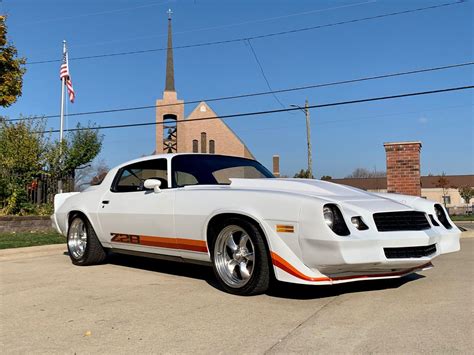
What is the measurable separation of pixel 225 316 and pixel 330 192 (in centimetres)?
161

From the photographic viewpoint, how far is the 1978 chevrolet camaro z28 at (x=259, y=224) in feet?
13.3

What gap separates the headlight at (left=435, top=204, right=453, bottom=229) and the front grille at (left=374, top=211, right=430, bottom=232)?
69cm

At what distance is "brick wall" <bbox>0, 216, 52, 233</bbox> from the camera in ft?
39.5

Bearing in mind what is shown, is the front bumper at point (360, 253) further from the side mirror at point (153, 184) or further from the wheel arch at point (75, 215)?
the wheel arch at point (75, 215)

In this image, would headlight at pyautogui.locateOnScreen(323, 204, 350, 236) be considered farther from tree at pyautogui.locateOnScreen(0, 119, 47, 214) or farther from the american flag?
Result: the american flag

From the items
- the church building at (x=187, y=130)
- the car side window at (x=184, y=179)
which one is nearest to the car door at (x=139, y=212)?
the car side window at (x=184, y=179)

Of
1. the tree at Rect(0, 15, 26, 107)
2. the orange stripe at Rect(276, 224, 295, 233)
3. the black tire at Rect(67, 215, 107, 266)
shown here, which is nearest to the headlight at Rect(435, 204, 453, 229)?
the orange stripe at Rect(276, 224, 295, 233)

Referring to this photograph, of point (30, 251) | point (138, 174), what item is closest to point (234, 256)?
point (138, 174)

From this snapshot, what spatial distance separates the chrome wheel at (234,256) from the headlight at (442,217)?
214 cm

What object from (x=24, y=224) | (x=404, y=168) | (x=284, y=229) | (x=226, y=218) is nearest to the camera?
(x=284, y=229)

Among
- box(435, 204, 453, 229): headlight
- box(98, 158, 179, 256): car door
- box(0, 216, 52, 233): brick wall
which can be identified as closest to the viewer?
box(435, 204, 453, 229): headlight

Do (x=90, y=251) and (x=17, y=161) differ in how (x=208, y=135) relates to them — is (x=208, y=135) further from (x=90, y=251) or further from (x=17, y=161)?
(x=90, y=251)

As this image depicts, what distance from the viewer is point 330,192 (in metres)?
4.61

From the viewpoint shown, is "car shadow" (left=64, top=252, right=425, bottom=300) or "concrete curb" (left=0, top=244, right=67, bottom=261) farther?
"concrete curb" (left=0, top=244, right=67, bottom=261)
